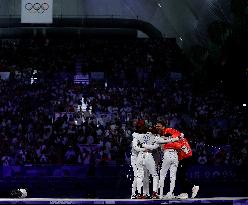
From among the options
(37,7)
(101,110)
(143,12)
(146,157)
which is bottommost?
(146,157)

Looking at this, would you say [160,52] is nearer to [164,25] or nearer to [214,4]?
[164,25]

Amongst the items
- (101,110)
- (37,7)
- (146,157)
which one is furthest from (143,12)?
(146,157)

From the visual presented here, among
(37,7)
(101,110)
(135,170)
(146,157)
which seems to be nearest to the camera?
(146,157)

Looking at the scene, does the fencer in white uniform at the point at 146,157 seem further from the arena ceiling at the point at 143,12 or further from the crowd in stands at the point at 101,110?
the arena ceiling at the point at 143,12

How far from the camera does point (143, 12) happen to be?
43.4m

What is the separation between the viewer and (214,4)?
101 feet

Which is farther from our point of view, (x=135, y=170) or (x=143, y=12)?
(x=143, y=12)

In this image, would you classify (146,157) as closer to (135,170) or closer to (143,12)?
(135,170)

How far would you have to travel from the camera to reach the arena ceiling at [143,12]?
123 feet

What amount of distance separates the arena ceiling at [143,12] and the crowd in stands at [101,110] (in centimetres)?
273

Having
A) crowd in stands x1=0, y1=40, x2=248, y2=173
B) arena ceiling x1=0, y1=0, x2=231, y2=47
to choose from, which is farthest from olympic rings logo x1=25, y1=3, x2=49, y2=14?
arena ceiling x1=0, y1=0, x2=231, y2=47

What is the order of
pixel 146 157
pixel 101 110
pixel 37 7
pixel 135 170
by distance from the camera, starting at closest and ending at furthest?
1. pixel 146 157
2. pixel 135 170
3. pixel 37 7
4. pixel 101 110

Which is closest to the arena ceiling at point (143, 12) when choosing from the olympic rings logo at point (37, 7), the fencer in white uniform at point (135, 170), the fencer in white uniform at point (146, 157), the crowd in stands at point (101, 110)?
the crowd in stands at point (101, 110)

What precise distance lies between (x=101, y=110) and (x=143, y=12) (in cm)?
1704
